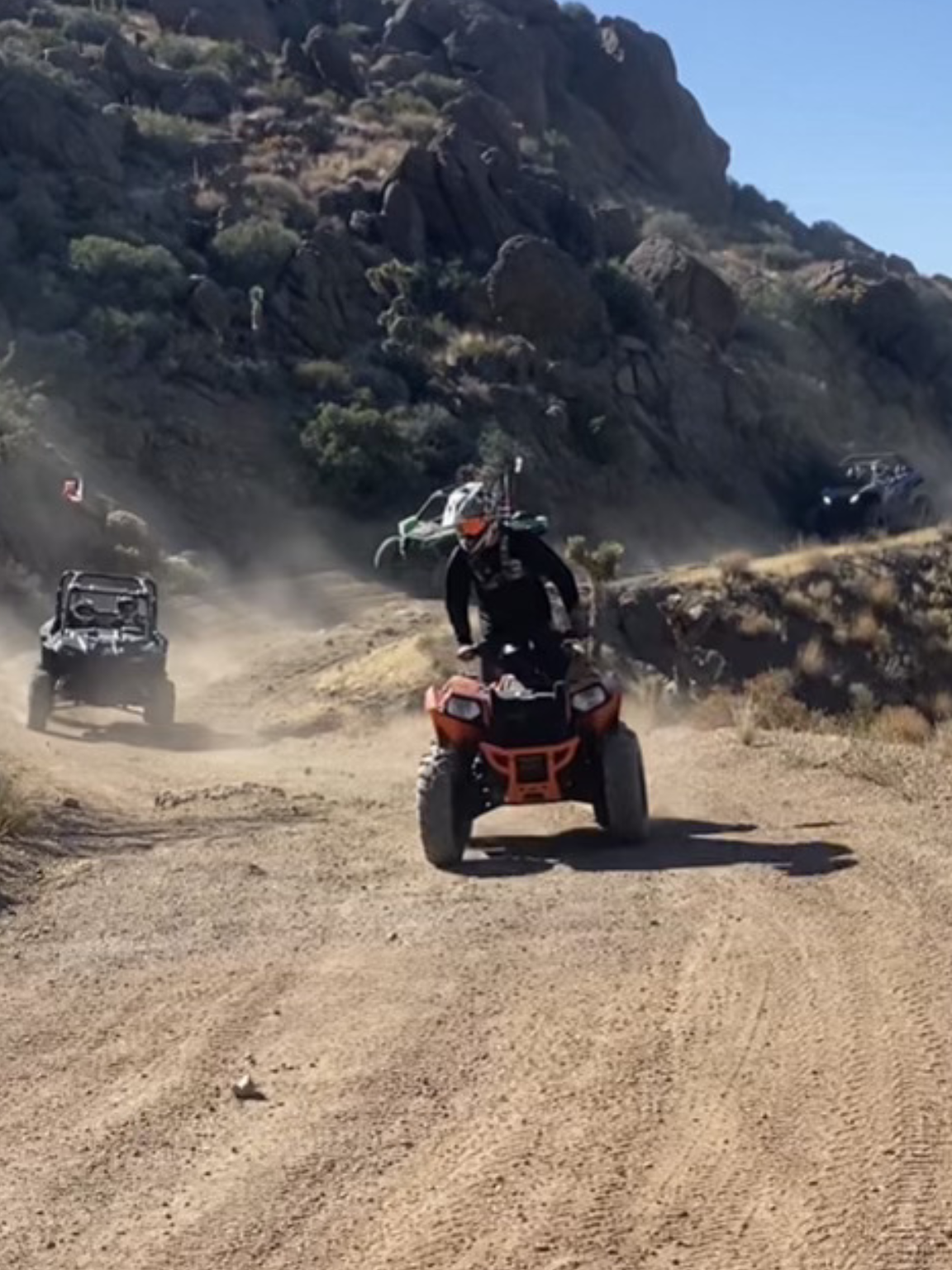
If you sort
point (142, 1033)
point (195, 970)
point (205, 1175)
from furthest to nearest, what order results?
point (195, 970)
point (142, 1033)
point (205, 1175)

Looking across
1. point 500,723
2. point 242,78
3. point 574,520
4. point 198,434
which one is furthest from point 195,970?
point 242,78

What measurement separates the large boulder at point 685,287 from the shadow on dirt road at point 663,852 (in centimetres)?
4523

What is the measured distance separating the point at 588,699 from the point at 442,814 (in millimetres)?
1209

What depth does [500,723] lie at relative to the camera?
10.9 metres

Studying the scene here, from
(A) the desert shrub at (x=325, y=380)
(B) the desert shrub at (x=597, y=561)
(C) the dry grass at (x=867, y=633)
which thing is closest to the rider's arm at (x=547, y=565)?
(B) the desert shrub at (x=597, y=561)

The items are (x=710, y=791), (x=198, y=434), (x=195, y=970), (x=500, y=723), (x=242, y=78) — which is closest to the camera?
(x=195, y=970)

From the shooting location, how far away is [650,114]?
87188 millimetres

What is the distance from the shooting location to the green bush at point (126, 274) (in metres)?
46.4

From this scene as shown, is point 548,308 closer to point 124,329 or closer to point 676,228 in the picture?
point 124,329

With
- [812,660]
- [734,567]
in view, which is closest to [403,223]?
[734,567]

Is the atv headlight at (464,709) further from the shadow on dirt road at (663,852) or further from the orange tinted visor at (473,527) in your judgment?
the orange tinted visor at (473,527)

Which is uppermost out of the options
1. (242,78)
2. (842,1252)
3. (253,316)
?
(242,78)

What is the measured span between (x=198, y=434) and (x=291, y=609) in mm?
8591

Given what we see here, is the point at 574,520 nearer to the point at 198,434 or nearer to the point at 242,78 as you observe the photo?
the point at 198,434
